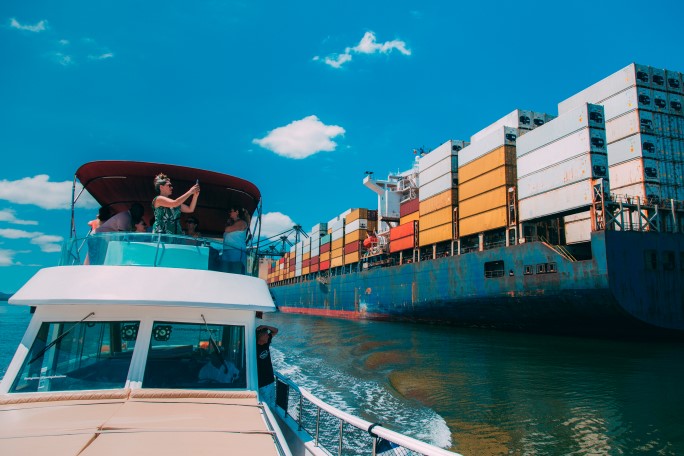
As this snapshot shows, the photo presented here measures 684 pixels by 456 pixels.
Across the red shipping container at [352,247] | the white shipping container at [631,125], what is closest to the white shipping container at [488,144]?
the white shipping container at [631,125]

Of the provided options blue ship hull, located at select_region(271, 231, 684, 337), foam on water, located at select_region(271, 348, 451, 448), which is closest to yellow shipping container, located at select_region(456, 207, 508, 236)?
blue ship hull, located at select_region(271, 231, 684, 337)

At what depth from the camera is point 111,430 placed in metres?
2.99

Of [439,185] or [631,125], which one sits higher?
[631,125]

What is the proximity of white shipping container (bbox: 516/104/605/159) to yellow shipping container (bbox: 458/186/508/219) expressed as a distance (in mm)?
2949

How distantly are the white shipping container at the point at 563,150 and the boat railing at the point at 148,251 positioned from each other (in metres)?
25.4

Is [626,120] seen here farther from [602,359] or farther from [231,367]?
[231,367]

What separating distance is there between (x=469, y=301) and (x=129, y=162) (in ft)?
94.8

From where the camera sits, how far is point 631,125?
26.7 meters

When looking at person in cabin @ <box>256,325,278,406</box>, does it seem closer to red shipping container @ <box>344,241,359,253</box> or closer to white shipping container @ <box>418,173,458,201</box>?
white shipping container @ <box>418,173,458,201</box>

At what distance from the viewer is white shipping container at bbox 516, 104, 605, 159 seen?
25.2 meters

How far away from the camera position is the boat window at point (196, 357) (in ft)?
13.6

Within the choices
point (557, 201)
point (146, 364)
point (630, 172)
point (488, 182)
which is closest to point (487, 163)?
point (488, 182)

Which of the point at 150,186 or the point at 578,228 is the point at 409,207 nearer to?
the point at 578,228

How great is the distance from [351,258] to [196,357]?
5093 centimetres
